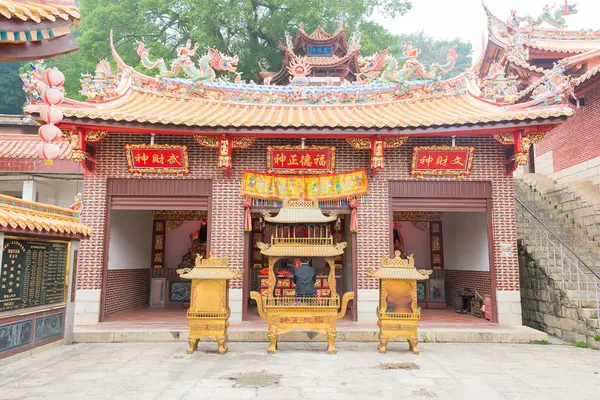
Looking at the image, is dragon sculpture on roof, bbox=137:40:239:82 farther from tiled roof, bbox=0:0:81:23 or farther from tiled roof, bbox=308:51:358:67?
tiled roof, bbox=308:51:358:67

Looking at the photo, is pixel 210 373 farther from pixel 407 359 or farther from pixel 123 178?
pixel 123 178

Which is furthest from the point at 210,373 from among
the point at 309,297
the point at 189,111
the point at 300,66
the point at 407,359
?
the point at 300,66

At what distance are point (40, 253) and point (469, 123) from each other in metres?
8.59

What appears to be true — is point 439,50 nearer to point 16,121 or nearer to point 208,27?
point 208,27

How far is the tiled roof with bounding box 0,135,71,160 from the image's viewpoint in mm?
12531

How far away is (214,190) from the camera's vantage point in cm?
968

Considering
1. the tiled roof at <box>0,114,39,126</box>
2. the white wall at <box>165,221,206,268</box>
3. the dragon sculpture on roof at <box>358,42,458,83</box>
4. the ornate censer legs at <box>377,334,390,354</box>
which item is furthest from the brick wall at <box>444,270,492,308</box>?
the tiled roof at <box>0,114,39,126</box>

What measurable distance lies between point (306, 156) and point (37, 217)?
5527mm

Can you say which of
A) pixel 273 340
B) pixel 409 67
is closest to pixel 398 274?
pixel 273 340

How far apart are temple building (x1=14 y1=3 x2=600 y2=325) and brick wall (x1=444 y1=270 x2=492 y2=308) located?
8cm

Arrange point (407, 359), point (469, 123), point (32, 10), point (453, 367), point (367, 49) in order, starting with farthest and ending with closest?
point (367, 49) → point (469, 123) → point (407, 359) → point (453, 367) → point (32, 10)

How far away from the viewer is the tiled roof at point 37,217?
636cm

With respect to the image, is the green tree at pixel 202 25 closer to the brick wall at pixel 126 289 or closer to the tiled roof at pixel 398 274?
the brick wall at pixel 126 289

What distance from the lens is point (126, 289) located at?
37.0 ft
